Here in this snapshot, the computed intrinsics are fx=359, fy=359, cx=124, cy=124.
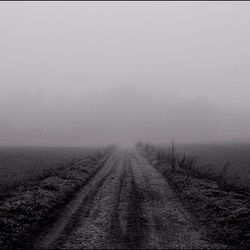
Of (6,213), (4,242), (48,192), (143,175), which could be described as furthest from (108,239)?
(143,175)

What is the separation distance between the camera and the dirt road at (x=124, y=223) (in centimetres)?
1389

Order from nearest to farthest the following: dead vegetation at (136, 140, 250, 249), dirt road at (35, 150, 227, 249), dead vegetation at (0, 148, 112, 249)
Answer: dirt road at (35, 150, 227, 249), dead vegetation at (0, 148, 112, 249), dead vegetation at (136, 140, 250, 249)

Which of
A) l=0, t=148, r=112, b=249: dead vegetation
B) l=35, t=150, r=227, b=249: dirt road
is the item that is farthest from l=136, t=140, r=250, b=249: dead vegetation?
l=0, t=148, r=112, b=249: dead vegetation

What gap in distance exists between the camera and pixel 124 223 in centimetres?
1650

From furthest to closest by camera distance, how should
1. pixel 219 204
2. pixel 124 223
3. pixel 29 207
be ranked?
1. pixel 219 204
2. pixel 29 207
3. pixel 124 223

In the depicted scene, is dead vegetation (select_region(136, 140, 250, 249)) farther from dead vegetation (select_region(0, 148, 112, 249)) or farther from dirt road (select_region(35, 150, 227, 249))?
dead vegetation (select_region(0, 148, 112, 249))

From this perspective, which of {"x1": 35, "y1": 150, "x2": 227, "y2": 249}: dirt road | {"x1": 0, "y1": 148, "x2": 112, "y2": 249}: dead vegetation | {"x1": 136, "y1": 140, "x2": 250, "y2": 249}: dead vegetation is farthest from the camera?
{"x1": 136, "y1": 140, "x2": 250, "y2": 249}: dead vegetation

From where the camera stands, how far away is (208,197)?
21625mm

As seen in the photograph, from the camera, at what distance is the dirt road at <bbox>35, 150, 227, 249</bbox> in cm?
1389

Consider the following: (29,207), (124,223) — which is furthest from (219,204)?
(29,207)

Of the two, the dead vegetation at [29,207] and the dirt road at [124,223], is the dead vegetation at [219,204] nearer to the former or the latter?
the dirt road at [124,223]

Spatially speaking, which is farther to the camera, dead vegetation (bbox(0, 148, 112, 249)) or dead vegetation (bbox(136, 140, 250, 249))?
dead vegetation (bbox(136, 140, 250, 249))

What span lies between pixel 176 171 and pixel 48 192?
15367 mm

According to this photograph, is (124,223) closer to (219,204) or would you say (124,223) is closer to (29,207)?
(29,207)
